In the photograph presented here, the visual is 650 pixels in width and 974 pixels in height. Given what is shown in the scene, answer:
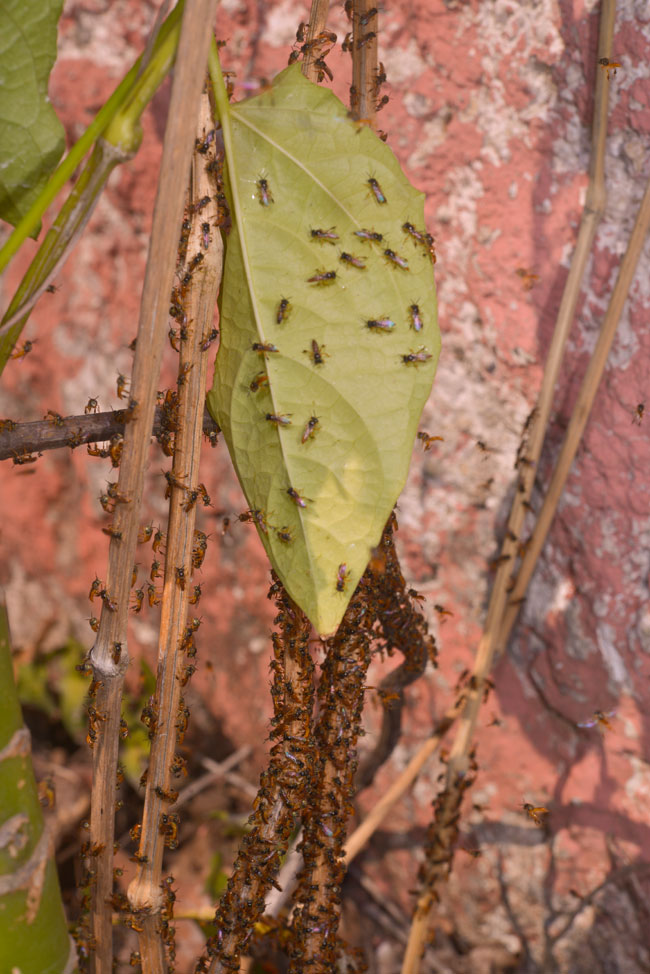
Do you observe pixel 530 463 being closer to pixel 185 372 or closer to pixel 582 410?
pixel 582 410

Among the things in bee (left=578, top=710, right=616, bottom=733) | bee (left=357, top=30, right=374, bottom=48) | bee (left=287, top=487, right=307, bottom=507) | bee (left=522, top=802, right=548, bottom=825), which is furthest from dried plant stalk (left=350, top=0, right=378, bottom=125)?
bee (left=522, top=802, right=548, bottom=825)

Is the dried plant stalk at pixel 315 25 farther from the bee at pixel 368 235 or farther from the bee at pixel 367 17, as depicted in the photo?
the bee at pixel 368 235

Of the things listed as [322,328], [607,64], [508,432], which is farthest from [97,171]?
[508,432]

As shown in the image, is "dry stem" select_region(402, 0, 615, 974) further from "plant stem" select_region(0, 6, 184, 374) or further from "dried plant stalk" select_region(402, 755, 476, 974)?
"plant stem" select_region(0, 6, 184, 374)

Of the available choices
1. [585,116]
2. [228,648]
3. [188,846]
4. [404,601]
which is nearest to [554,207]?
[585,116]

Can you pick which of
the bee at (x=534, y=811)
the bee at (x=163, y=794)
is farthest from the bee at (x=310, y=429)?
the bee at (x=534, y=811)
